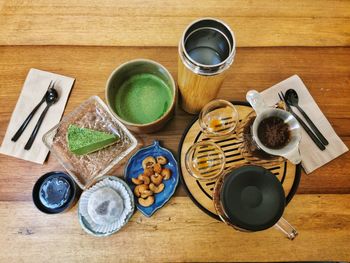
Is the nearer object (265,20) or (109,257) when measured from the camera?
(109,257)

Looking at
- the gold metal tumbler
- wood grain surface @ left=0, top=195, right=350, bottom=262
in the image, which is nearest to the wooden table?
wood grain surface @ left=0, top=195, right=350, bottom=262

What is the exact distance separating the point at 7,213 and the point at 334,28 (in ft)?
3.71

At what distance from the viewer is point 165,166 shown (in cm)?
86

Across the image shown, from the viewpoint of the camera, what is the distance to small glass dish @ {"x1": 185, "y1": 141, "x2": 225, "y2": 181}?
0.82 meters

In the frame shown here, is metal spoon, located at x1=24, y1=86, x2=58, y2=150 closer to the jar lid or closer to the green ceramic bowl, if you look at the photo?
the green ceramic bowl

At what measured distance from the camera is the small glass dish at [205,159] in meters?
0.82

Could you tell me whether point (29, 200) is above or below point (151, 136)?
below

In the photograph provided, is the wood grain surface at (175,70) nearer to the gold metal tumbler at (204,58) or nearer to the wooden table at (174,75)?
the wooden table at (174,75)

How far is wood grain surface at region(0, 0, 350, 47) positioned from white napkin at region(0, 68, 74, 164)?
0.40ft

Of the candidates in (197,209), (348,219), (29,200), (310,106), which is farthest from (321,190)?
(29,200)

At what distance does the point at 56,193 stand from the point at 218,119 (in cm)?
49

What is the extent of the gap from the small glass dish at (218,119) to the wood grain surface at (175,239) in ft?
0.69

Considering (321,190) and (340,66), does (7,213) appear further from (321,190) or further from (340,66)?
(340,66)

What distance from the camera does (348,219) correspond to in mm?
836
